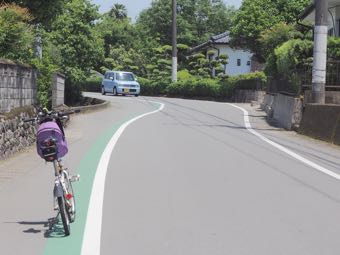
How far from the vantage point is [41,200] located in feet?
27.9

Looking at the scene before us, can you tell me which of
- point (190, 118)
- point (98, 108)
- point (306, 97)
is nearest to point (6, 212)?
point (306, 97)

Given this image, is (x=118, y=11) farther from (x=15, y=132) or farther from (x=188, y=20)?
(x=15, y=132)

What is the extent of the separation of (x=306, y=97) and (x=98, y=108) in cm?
1096

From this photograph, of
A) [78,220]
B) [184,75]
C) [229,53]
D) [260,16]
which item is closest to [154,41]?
[229,53]

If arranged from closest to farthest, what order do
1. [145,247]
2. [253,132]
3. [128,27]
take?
[145,247] < [253,132] < [128,27]

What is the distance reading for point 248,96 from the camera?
126ft

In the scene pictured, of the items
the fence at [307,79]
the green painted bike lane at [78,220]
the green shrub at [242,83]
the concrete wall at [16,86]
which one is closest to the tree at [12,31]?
the concrete wall at [16,86]

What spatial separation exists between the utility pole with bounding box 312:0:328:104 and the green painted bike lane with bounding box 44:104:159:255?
26.8 ft

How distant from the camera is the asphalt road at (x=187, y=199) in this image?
6352 mm

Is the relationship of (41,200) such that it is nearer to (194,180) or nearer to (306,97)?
(194,180)

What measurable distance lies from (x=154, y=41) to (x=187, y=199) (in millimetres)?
60511

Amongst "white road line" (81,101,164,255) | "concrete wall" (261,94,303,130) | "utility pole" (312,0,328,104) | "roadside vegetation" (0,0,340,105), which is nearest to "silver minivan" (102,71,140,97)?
"roadside vegetation" (0,0,340,105)

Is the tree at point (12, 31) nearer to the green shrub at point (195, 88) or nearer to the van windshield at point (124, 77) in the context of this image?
the green shrub at point (195, 88)

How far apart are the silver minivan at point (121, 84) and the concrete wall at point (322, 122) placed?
1045 inches
